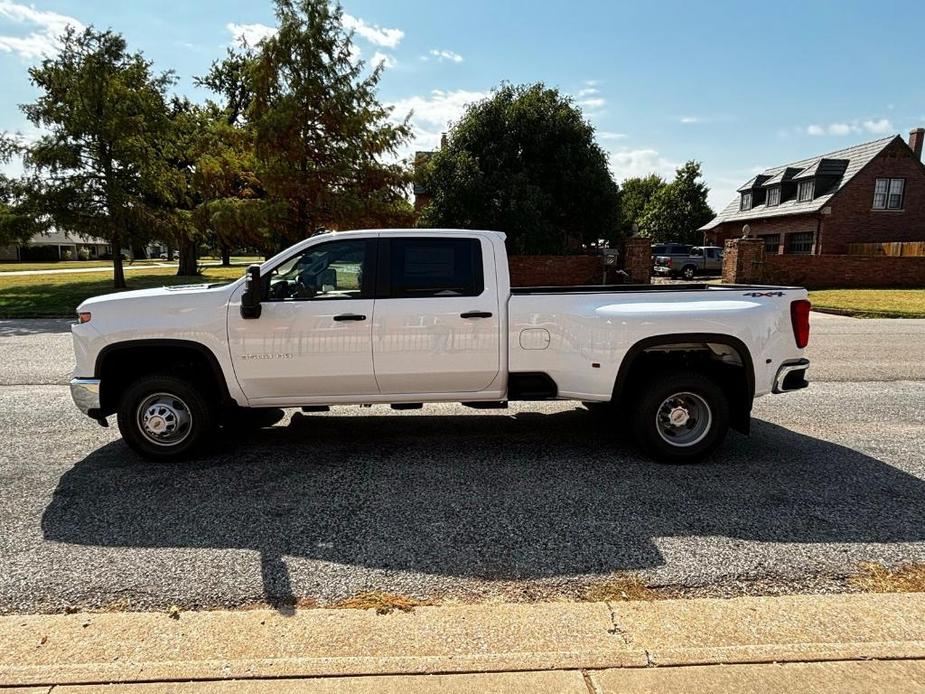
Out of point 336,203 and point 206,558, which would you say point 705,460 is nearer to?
point 206,558

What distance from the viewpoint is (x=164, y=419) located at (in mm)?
4934

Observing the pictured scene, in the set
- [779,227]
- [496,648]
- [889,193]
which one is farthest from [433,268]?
[779,227]

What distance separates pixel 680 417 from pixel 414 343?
7.67 feet

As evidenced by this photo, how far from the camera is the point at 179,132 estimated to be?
24688 millimetres

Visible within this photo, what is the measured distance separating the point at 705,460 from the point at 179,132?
85.4ft

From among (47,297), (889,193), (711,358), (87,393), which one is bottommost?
(87,393)

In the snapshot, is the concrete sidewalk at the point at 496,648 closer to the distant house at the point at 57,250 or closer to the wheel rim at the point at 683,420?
the wheel rim at the point at 683,420

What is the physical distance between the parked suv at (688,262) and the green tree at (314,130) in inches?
775

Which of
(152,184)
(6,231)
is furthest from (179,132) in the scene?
(6,231)

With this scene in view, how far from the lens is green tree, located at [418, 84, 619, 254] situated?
2419 cm

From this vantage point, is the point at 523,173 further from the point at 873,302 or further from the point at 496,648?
the point at 496,648

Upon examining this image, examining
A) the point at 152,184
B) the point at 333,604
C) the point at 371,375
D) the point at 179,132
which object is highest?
the point at 179,132

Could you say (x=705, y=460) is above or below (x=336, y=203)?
below

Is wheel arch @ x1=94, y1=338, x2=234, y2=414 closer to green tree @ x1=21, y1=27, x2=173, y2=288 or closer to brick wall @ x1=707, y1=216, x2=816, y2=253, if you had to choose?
green tree @ x1=21, y1=27, x2=173, y2=288
